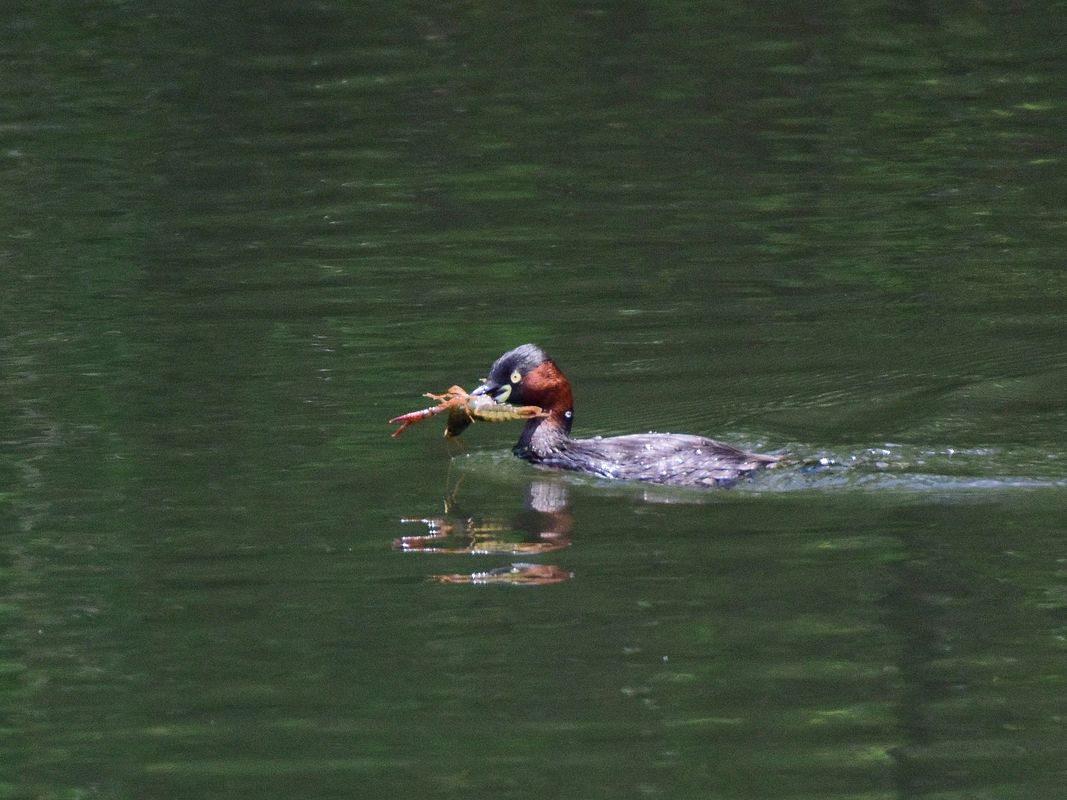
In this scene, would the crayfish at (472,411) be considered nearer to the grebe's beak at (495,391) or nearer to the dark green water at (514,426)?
the grebe's beak at (495,391)

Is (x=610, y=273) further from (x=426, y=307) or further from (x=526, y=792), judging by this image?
(x=526, y=792)

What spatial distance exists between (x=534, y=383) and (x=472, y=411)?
377mm

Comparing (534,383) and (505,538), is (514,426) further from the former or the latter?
(505,538)

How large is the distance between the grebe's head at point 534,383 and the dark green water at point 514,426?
410 millimetres

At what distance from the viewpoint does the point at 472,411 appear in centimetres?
1130

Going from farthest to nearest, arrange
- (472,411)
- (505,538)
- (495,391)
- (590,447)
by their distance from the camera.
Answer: (495,391) → (472,411) → (590,447) → (505,538)

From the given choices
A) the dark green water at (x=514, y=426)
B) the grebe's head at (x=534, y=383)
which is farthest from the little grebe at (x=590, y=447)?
the dark green water at (x=514, y=426)

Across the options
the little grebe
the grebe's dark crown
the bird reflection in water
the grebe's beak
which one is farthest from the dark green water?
the grebe's dark crown

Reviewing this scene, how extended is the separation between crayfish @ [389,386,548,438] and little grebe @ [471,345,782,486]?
2.5 inches

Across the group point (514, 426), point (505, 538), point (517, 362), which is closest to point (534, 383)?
point (517, 362)

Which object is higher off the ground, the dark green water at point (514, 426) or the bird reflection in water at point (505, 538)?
the dark green water at point (514, 426)

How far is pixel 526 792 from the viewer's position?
22.2 feet

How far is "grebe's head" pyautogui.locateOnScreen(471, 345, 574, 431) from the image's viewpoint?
1132 centimetres

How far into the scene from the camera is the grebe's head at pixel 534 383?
11.3m
